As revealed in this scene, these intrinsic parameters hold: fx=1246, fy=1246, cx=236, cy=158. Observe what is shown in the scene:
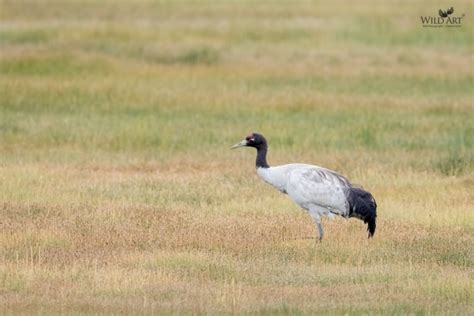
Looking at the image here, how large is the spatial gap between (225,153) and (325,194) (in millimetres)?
7785

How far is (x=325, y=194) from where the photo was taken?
14.3 m

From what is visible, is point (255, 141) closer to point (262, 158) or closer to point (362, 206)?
point (262, 158)

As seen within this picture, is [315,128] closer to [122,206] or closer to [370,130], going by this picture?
[370,130]

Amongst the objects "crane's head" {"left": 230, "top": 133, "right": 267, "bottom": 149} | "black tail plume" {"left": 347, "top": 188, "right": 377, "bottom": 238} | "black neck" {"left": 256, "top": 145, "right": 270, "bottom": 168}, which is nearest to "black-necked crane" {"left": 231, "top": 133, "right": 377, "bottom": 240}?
"black tail plume" {"left": 347, "top": 188, "right": 377, "bottom": 238}

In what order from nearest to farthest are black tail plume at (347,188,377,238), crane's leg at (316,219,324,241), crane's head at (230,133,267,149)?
black tail plume at (347,188,377,238) < crane's leg at (316,219,324,241) < crane's head at (230,133,267,149)

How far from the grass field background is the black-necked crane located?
1.15 ft

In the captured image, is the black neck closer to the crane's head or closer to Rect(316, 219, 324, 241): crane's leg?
the crane's head

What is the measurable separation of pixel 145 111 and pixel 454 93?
7.64 m

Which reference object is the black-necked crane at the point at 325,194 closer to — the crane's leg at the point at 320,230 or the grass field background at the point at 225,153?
the crane's leg at the point at 320,230

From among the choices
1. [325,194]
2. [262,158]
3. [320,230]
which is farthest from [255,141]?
[320,230]

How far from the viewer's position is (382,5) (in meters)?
43.9

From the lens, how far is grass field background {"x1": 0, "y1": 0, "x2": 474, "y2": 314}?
12.4m

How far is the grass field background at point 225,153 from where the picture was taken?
1241cm

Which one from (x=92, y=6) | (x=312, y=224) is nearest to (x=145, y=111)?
(x=312, y=224)
